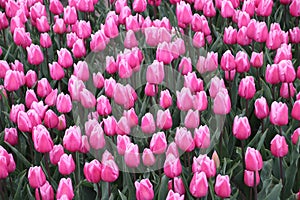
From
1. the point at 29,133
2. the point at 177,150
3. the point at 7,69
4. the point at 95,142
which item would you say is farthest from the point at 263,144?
the point at 7,69

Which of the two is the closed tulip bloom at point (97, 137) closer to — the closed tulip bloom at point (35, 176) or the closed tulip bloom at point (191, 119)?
the closed tulip bloom at point (35, 176)

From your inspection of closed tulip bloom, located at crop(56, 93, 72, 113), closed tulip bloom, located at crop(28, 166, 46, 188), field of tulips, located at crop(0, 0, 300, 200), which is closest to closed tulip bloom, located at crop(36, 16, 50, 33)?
field of tulips, located at crop(0, 0, 300, 200)

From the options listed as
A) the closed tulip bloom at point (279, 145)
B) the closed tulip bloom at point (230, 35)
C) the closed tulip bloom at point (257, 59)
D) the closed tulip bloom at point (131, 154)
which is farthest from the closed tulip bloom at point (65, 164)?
the closed tulip bloom at point (230, 35)

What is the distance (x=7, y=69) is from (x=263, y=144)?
1441 millimetres

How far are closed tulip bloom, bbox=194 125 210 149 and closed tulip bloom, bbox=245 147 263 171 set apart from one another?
220 mm

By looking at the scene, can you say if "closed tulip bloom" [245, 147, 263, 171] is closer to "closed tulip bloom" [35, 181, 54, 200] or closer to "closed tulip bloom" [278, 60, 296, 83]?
"closed tulip bloom" [278, 60, 296, 83]

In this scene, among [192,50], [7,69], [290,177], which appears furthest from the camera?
[192,50]

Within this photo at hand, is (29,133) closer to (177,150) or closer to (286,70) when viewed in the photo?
(177,150)

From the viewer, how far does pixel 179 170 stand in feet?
7.78

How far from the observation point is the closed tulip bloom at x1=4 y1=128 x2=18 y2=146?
9.33 feet

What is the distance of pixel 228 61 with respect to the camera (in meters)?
3.15

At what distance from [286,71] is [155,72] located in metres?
0.63

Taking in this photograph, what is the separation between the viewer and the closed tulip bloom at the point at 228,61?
314 centimetres

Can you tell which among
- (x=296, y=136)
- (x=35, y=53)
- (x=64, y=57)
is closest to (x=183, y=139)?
(x=296, y=136)
